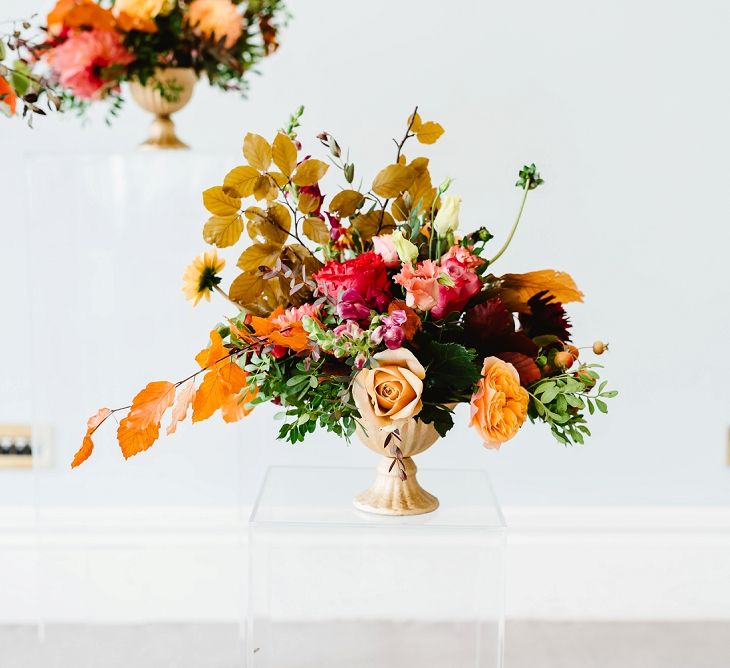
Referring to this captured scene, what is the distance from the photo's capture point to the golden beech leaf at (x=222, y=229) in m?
1.17

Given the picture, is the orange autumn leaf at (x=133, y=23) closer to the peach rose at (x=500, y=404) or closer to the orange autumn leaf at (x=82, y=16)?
the orange autumn leaf at (x=82, y=16)

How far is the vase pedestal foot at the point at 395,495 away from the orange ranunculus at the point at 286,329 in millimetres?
254

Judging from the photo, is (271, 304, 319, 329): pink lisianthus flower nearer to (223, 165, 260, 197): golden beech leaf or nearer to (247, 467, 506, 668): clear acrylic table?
(223, 165, 260, 197): golden beech leaf

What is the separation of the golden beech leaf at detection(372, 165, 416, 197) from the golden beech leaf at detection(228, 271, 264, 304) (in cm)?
20

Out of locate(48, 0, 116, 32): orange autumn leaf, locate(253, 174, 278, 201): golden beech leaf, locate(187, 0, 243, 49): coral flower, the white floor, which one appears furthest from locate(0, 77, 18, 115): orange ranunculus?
the white floor

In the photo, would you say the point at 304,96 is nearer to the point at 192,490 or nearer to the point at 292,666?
the point at 192,490

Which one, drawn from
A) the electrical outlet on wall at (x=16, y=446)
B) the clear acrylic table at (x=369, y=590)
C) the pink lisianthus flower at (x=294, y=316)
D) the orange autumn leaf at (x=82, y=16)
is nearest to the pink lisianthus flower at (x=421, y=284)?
the pink lisianthus flower at (x=294, y=316)

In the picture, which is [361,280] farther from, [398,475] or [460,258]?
[398,475]

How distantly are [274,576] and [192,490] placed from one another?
0.36m

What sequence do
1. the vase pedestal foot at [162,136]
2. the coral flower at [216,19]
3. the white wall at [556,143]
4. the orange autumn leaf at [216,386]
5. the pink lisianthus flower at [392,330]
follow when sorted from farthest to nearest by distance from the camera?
the white wall at [556,143] → the vase pedestal foot at [162,136] → the coral flower at [216,19] → the orange autumn leaf at [216,386] → the pink lisianthus flower at [392,330]

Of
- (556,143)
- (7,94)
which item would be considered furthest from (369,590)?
(556,143)

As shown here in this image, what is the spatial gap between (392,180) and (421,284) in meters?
0.20

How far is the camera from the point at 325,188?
1.72m

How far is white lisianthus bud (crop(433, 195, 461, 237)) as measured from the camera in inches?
43.4
